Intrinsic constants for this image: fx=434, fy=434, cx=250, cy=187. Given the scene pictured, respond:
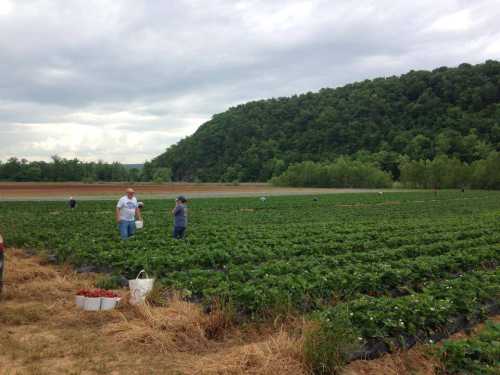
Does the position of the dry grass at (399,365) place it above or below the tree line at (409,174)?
below

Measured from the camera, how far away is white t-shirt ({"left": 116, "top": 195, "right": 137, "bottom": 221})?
1336cm

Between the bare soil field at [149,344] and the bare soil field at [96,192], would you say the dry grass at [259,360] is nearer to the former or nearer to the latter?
the bare soil field at [149,344]

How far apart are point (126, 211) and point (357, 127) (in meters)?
127

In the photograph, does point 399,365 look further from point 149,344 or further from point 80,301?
point 80,301

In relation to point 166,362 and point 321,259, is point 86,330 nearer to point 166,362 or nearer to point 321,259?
point 166,362

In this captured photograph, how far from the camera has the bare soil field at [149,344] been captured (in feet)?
16.4

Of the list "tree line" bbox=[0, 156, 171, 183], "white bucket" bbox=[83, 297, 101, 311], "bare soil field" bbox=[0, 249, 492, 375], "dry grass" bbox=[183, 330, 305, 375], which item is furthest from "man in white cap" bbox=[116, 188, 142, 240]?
"tree line" bbox=[0, 156, 171, 183]

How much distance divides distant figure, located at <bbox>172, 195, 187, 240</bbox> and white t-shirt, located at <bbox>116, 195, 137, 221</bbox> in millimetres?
1359

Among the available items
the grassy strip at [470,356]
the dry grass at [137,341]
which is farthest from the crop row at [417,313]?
the dry grass at [137,341]

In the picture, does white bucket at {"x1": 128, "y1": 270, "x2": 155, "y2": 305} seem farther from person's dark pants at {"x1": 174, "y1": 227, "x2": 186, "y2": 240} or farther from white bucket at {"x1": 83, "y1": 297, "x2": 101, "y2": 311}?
person's dark pants at {"x1": 174, "y1": 227, "x2": 186, "y2": 240}

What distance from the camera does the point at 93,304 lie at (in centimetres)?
729

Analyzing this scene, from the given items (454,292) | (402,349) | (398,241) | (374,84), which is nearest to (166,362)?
(402,349)

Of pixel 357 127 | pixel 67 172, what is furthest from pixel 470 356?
pixel 357 127

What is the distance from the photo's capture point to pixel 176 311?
22.2 feet
